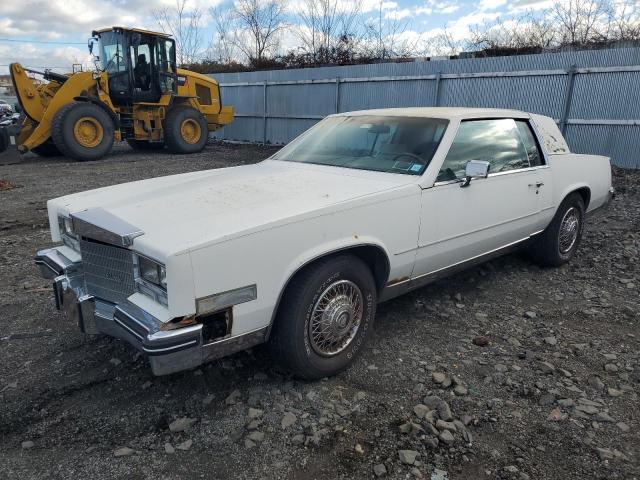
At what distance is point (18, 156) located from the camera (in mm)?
12453

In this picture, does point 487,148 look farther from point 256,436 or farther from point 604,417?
point 256,436

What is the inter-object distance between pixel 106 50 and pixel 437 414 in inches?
534

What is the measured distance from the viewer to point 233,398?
280cm

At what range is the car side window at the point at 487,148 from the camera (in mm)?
3602

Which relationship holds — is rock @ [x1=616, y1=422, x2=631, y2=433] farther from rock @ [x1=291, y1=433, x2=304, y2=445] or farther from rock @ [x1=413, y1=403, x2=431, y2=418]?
rock @ [x1=291, y1=433, x2=304, y2=445]

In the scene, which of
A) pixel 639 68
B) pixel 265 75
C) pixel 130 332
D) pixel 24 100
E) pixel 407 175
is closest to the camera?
pixel 130 332

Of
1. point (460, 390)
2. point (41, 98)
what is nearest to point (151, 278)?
point (460, 390)

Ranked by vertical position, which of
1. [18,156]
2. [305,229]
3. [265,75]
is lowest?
[18,156]

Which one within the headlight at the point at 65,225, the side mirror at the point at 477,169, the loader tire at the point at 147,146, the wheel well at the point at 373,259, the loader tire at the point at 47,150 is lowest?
the loader tire at the point at 147,146

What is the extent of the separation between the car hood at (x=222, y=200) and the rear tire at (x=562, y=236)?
2239 millimetres

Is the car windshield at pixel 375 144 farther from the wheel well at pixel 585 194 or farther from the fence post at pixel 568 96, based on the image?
the fence post at pixel 568 96

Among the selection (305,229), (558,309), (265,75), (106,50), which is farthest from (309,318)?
(265,75)

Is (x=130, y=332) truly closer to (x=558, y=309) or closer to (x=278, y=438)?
(x=278, y=438)

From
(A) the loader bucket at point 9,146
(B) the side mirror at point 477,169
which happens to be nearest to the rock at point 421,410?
(B) the side mirror at point 477,169
